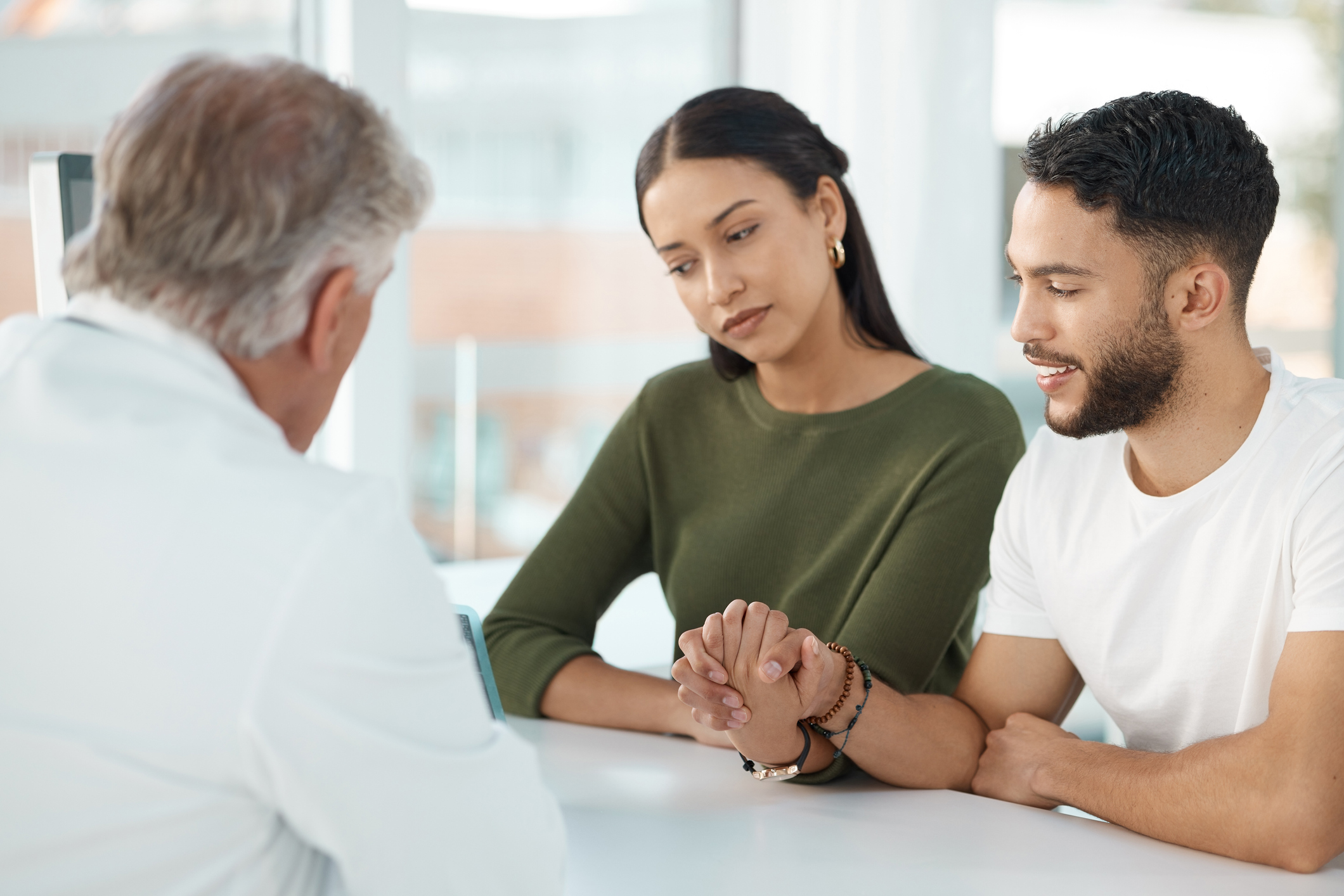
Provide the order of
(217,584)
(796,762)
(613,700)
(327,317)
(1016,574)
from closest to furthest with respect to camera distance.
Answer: (217,584) → (327,317) → (796,762) → (1016,574) → (613,700)

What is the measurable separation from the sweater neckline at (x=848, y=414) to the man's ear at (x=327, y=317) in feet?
3.35

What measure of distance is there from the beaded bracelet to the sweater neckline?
46 centimetres

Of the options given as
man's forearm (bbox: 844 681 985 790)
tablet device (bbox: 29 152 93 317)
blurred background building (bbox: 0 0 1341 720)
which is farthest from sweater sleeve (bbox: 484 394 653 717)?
blurred background building (bbox: 0 0 1341 720)

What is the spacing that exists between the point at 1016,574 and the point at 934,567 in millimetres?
115

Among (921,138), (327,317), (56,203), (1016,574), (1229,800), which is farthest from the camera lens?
(921,138)

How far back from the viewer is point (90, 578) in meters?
0.77

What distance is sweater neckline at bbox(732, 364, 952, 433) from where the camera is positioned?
1.81 meters

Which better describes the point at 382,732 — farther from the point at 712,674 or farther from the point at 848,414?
the point at 848,414

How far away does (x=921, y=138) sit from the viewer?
306 centimetres

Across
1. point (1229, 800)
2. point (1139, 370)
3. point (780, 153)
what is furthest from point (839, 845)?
point (780, 153)

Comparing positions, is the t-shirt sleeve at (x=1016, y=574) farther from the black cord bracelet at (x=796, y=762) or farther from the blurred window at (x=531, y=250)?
the blurred window at (x=531, y=250)

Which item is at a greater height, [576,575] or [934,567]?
[934,567]

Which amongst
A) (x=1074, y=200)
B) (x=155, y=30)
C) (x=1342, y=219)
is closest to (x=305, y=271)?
(x=1074, y=200)

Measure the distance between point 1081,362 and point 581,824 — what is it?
77cm
